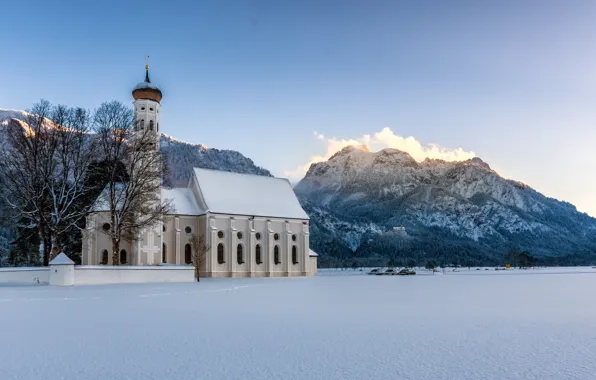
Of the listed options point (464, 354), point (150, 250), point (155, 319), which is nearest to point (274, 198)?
point (150, 250)

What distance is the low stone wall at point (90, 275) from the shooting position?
136ft

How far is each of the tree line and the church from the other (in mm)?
3642

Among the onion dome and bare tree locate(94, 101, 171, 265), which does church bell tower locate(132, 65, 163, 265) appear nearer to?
the onion dome

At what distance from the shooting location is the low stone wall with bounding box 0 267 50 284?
43000 millimetres

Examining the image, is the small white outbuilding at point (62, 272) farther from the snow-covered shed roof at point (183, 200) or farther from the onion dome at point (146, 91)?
the onion dome at point (146, 91)

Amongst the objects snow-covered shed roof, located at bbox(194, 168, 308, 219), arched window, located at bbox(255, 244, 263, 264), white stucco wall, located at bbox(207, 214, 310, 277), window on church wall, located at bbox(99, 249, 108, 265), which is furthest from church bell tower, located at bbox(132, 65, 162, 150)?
arched window, located at bbox(255, 244, 263, 264)

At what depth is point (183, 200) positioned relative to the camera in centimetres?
6644

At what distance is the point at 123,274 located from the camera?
4531cm

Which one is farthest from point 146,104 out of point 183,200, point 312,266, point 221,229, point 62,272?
point 312,266

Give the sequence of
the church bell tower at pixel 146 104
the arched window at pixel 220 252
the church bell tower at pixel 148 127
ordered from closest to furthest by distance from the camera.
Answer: the church bell tower at pixel 148 127, the church bell tower at pixel 146 104, the arched window at pixel 220 252

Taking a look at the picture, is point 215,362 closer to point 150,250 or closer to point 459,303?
point 459,303

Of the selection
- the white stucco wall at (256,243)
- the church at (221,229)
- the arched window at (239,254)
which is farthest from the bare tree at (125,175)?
the arched window at (239,254)

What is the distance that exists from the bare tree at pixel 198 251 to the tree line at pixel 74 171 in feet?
17.3

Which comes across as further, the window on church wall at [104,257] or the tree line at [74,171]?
the window on church wall at [104,257]
